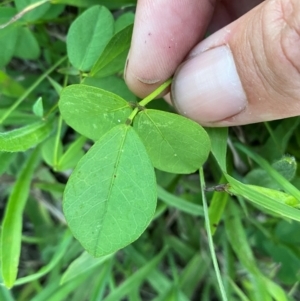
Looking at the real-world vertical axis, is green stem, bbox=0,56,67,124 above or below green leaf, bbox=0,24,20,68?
below

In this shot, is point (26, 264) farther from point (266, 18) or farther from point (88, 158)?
point (266, 18)

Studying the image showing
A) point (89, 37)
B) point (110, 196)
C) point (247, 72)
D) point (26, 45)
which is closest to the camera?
point (110, 196)

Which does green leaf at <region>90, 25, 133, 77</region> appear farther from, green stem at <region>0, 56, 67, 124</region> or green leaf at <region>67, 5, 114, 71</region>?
green stem at <region>0, 56, 67, 124</region>

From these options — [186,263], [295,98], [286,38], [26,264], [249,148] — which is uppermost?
[286,38]

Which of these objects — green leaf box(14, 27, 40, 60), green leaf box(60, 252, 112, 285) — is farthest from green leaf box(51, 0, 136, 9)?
green leaf box(60, 252, 112, 285)

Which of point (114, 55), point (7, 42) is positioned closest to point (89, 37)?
point (114, 55)

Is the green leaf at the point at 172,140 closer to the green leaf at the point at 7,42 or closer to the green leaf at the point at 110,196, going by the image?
the green leaf at the point at 110,196

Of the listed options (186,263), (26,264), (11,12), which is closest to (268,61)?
(11,12)

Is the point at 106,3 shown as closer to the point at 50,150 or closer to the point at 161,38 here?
the point at 161,38
